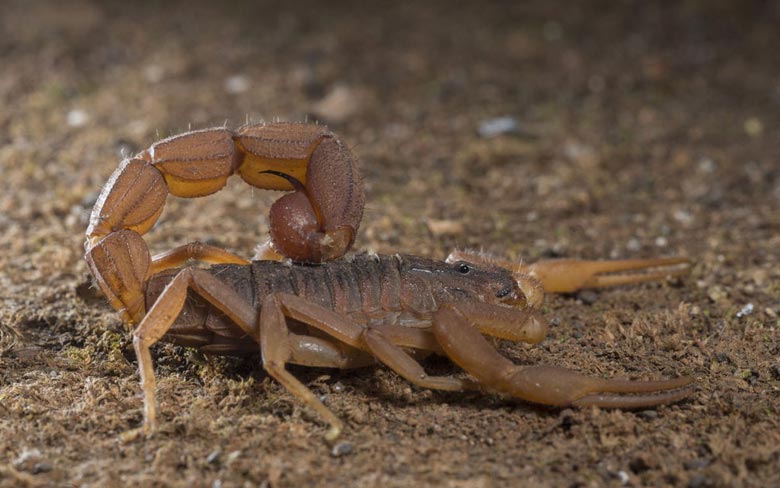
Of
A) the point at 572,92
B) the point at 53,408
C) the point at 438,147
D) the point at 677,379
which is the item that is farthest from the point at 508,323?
the point at 572,92

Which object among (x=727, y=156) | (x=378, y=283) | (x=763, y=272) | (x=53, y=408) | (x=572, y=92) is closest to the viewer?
(x=53, y=408)

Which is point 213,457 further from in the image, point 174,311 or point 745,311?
point 745,311

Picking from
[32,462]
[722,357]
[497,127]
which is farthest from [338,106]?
[32,462]

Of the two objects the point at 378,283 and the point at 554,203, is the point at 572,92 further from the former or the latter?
the point at 378,283

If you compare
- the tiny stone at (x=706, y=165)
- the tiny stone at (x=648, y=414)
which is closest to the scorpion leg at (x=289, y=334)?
the tiny stone at (x=648, y=414)

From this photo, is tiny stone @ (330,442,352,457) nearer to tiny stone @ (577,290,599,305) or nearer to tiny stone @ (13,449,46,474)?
tiny stone @ (13,449,46,474)

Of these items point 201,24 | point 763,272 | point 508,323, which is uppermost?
point 201,24

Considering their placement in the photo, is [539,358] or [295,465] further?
[539,358]

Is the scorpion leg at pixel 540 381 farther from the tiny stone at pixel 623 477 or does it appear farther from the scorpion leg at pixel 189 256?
the scorpion leg at pixel 189 256
